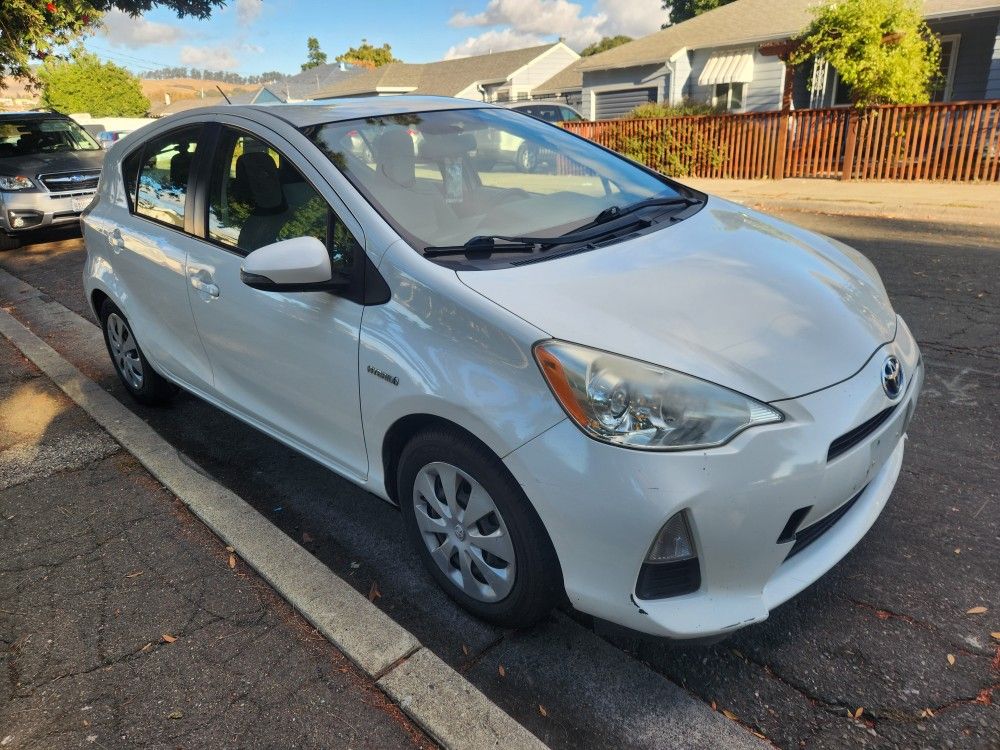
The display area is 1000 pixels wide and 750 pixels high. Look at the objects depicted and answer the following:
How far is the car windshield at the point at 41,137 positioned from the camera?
11062 millimetres

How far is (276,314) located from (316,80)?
58193mm

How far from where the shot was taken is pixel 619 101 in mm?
24391

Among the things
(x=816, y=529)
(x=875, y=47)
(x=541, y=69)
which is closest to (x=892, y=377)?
(x=816, y=529)

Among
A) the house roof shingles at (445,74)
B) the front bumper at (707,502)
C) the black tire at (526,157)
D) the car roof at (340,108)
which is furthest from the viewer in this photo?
the house roof shingles at (445,74)

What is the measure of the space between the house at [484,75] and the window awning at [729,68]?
682 inches

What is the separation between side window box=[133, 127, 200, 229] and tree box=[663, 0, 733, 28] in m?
38.1

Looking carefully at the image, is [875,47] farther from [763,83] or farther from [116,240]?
[116,240]

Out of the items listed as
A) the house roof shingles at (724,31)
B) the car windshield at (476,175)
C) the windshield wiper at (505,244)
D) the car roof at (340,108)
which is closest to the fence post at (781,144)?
the house roof shingles at (724,31)

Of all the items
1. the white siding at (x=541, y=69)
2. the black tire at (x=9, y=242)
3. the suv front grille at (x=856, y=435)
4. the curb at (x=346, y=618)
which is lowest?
the curb at (x=346, y=618)

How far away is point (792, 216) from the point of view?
9.86 metres

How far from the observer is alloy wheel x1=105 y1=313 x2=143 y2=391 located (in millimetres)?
4281

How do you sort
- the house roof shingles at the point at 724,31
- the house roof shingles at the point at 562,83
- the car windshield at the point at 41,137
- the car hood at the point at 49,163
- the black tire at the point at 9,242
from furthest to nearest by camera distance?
1. the house roof shingles at the point at 562,83
2. the house roof shingles at the point at 724,31
3. the car windshield at the point at 41,137
4. the black tire at the point at 9,242
5. the car hood at the point at 49,163

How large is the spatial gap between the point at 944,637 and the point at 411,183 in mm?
2394

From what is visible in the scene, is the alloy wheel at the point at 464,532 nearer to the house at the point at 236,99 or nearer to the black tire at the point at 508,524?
the black tire at the point at 508,524
